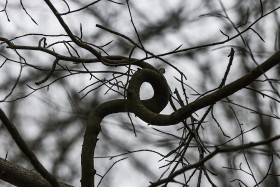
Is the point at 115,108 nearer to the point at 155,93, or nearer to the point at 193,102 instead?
the point at 155,93

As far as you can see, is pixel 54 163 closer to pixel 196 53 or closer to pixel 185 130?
pixel 196 53

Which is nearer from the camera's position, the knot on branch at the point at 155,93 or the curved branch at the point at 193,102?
the curved branch at the point at 193,102

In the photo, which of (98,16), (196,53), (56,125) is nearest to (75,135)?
(56,125)

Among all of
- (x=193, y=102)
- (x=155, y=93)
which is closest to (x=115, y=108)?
(x=155, y=93)

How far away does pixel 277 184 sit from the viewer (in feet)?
19.7

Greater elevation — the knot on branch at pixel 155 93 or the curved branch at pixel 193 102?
the knot on branch at pixel 155 93

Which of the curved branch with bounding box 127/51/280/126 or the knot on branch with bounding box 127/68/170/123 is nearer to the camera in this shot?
the curved branch with bounding box 127/51/280/126

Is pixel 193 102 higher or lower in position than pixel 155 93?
lower

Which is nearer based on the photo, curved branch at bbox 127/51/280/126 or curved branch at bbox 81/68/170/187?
curved branch at bbox 127/51/280/126

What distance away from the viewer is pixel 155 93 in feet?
7.88

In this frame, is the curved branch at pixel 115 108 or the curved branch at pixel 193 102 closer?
the curved branch at pixel 193 102

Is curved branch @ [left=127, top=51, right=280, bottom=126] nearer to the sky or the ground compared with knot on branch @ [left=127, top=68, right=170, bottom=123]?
nearer to the ground

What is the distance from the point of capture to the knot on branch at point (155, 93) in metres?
2.26

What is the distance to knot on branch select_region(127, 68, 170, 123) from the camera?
226 cm
